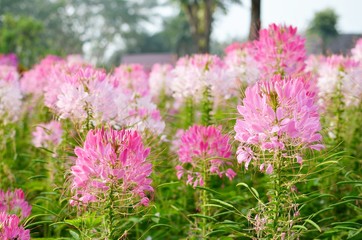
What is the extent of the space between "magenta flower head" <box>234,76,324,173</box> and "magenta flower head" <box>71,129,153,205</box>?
450mm

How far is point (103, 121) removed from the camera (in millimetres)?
3004

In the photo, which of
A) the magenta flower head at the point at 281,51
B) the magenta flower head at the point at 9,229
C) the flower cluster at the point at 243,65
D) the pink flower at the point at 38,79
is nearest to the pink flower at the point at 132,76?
the pink flower at the point at 38,79

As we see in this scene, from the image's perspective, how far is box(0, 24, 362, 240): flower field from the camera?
6.87 ft

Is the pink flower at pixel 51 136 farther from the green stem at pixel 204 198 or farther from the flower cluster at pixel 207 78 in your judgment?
the green stem at pixel 204 198

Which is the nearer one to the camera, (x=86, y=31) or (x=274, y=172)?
(x=274, y=172)

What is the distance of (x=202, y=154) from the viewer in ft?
9.75

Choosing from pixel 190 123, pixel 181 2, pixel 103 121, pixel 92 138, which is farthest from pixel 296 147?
pixel 181 2

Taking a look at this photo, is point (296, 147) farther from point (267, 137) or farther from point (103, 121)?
point (103, 121)

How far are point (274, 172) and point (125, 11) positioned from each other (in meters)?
50.5

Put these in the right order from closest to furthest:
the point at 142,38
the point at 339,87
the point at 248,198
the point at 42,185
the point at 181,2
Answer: the point at 248,198 < the point at 42,185 < the point at 339,87 < the point at 181,2 < the point at 142,38

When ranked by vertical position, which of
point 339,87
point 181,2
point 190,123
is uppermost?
point 181,2

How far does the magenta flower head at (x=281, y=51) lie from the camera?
351 cm

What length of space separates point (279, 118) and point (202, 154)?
0.98 meters

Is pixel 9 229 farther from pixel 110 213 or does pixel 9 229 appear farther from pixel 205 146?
pixel 205 146
